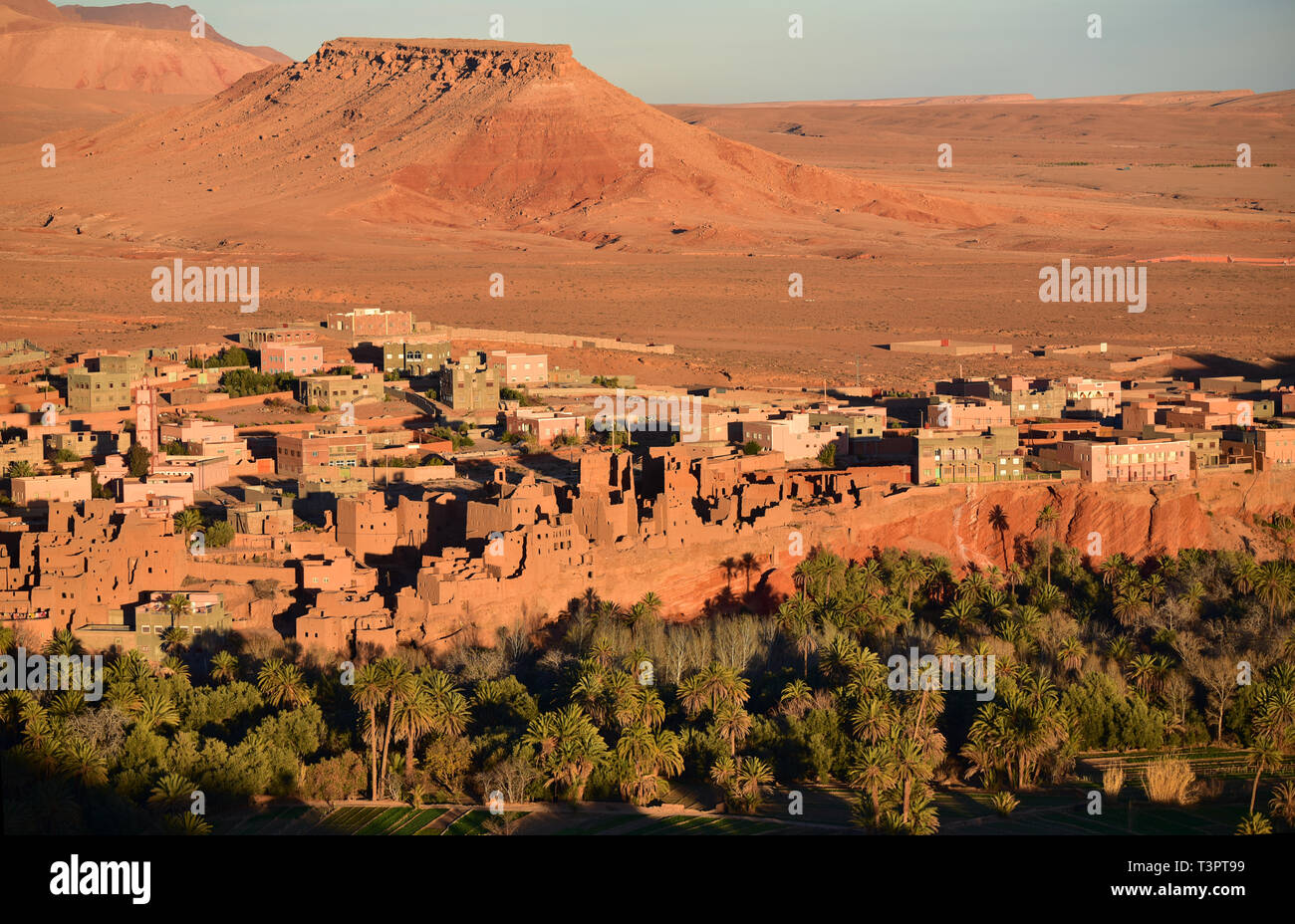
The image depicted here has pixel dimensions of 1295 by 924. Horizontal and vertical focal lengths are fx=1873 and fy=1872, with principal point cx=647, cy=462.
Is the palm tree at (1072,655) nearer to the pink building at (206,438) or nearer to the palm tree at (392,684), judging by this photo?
the palm tree at (392,684)

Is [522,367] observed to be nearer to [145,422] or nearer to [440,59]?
[145,422]

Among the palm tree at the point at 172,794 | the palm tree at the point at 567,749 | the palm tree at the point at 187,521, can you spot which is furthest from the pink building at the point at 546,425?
the palm tree at the point at 172,794

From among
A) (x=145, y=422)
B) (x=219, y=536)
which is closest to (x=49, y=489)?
(x=145, y=422)

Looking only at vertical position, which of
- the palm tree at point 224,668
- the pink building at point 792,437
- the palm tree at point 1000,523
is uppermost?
the pink building at point 792,437

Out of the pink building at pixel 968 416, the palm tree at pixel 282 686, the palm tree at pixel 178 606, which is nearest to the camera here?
the palm tree at pixel 282 686

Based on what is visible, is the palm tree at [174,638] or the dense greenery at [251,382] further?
the dense greenery at [251,382]

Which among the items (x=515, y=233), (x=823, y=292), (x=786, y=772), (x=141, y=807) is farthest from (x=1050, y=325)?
(x=141, y=807)
